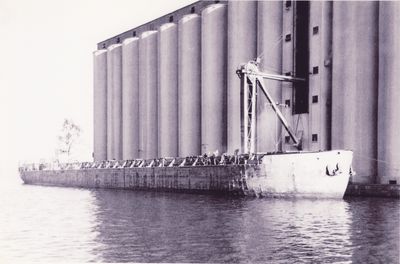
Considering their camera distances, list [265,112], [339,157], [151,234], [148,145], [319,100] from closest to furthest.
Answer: [151,234] < [339,157] < [319,100] < [265,112] < [148,145]

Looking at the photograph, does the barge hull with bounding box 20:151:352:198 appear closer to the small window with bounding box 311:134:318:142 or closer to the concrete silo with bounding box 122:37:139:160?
the small window with bounding box 311:134:318:142

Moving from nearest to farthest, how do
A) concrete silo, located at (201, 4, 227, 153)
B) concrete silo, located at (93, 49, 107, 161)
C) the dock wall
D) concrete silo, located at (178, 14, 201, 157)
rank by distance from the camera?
the dock wall < concrete silo, located at (201, 4, 227, 153) < concrete silo, located at (178, 14, 201, 157) < concrete silo, located at (93, 49, 107, 161)

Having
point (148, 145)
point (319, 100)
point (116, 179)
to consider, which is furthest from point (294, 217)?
point (148, 145)

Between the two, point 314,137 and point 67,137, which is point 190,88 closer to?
point 314,137

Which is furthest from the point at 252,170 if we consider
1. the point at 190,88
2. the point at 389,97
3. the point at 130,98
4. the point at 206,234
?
Result: the point at 130,98

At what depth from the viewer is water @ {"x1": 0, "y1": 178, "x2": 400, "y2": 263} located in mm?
14727

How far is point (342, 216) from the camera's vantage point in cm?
2419

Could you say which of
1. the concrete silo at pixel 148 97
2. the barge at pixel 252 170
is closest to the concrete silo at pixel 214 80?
the barge at pixel 252 170

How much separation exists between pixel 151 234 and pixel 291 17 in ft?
102

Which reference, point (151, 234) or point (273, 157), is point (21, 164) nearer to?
point (273, 157)

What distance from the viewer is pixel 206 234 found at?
18.3 metres

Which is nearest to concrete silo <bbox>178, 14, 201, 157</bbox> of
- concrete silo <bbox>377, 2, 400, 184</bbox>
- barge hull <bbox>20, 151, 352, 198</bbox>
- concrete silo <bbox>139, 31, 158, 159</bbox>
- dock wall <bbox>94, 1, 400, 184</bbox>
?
dock wall <bbox>94, 1, 400, 184</bbox>

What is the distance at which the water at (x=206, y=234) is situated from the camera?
14.7m

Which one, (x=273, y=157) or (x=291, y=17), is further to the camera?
(x=291, y=17)
